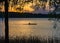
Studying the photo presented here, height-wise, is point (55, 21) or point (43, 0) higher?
point (43, 0)

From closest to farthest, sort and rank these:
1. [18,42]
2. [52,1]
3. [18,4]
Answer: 1. [52,1]
2. [18,4]
3. [18,42]

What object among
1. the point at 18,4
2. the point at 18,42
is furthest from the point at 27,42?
the point at 18,4

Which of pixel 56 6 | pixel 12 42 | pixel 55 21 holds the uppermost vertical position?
pixel 56 6

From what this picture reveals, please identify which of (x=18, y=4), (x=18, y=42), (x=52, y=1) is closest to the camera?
(x=52, y=1)

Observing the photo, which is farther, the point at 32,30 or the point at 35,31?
the point at 32,30

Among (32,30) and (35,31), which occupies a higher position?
(35,31)

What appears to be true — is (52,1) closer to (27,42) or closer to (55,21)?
(55,21)

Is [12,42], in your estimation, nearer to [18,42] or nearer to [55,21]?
[18,42]

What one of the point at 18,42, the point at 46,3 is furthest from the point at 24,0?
the point at 18,42

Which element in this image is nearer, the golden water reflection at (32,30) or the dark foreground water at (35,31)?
the dark foreground water at (35,31)

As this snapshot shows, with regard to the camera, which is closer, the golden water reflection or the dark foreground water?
the dark foreground water

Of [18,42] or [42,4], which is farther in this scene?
[18,42]
